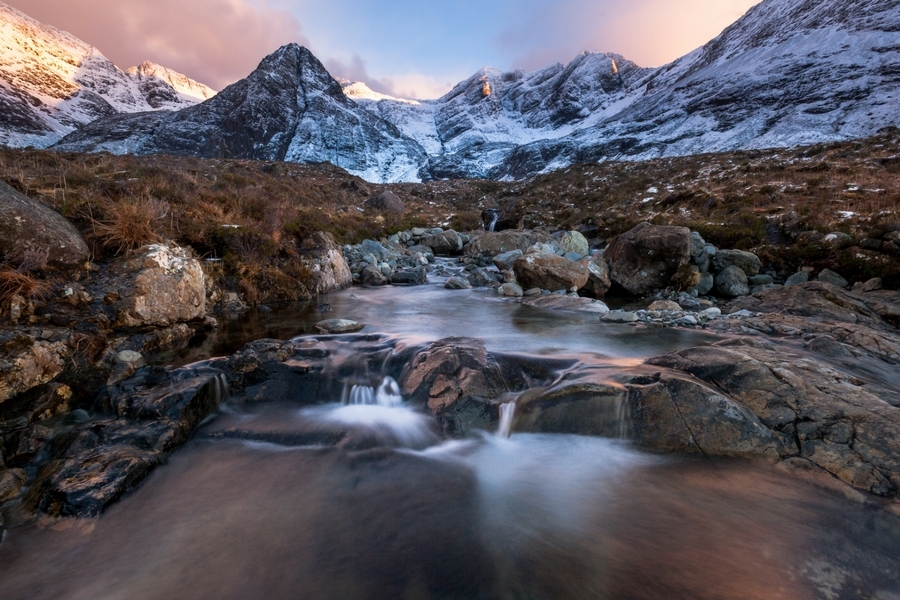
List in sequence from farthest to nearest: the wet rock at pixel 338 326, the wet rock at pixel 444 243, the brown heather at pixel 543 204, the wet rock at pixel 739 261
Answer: the wet rock at pixel 444 243
the wet rock at pixel 739 261
the brown heather at pixel 543 204
the wet rock at pixel 338 326

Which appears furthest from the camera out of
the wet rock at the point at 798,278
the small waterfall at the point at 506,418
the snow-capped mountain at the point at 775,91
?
the snow-capped mountain at the point at 775,91

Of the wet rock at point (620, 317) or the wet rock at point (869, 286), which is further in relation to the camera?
the wet rock at point (869, 286)

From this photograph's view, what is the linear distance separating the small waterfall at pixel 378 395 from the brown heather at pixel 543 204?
459 centimetres

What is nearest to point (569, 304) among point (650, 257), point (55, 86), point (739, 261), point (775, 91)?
point (650, 257)

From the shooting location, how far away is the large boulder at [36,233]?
4.74 metres

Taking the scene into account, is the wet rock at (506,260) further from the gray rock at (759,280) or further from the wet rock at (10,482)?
the wet rock at (10,482)

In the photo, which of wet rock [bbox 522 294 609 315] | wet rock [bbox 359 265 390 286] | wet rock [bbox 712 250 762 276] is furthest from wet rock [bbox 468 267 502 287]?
wet rock [bbox 712 250 762 276]

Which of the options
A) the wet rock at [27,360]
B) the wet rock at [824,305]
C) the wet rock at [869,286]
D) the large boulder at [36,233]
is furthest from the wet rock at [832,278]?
the large boulder at [36,233]

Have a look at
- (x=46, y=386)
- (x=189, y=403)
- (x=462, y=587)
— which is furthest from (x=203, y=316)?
(x=462, y=587)

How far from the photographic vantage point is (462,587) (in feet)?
7.78

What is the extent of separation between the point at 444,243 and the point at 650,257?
9.43m

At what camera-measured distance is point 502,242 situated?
51.4ft

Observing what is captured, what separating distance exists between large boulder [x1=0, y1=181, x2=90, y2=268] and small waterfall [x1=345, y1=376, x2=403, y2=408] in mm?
4403

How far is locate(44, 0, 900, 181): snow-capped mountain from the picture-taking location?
159 feet
